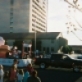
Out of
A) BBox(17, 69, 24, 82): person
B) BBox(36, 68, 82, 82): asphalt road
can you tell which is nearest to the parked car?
BBox(36, 68, 82, 82): asphalt road

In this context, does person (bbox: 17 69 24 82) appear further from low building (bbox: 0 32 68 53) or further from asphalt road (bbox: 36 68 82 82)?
low building (bbox: 0 32 68 53)

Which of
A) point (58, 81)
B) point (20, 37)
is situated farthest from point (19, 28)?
point (58, 81)

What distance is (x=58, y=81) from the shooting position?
59.1 feet

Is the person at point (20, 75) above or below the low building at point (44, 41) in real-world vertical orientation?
below

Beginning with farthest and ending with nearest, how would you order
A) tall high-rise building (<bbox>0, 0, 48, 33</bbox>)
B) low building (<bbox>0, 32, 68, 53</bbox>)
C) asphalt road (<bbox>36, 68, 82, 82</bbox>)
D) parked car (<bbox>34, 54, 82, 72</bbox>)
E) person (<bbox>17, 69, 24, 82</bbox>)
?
1. tall high-rise building (<bbox>0, 0, 48, 33</bbox>)
2. low building (<bbox>0, 32, 68, 53</bbox>)
3. parked car (<bbox>34, 54, 82, 72</bbox>)
4. asphalt road (<bbox>36, 68, 82, 82</bbox>)
5. person (<bbox>17, 69, 24, 82</bbox>)

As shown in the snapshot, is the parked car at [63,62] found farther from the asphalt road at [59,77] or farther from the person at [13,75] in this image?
the person at [13,75]

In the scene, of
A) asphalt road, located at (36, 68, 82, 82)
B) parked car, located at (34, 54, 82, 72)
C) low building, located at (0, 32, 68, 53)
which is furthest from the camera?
low building, located at (0, 32, 68, 53)

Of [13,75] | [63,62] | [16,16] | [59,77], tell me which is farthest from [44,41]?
[13,75]

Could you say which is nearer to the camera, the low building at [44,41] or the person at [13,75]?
the person at [13,75]

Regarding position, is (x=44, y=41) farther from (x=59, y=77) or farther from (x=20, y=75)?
(x=20, y=75)

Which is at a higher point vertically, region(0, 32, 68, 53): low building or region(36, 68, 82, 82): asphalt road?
region(0, 32, 68, 53): low building

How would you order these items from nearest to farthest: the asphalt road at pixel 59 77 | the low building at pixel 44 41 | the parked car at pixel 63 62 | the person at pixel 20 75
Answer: the person at pixel 20 75 → the asphalt road at pixel 59 77 → the parked car at pixel 63 62 → the low building at pixel 44 41

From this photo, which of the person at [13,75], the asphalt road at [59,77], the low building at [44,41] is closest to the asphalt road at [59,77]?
the asphalt road at [59,77]

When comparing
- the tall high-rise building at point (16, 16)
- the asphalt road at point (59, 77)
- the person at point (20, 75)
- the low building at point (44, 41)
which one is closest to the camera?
the person at point (20, 75)
